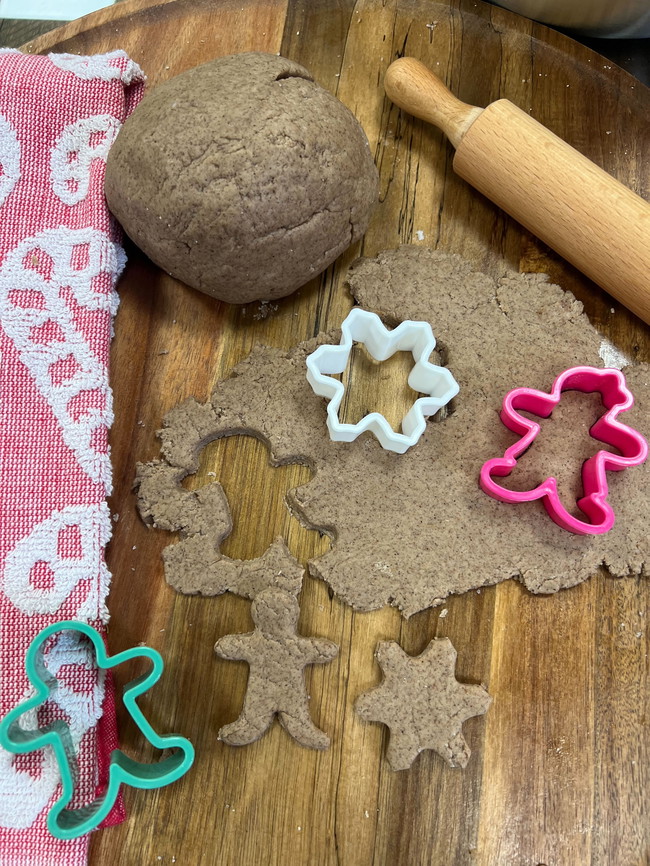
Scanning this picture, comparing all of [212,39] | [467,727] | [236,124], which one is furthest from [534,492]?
[212,39]

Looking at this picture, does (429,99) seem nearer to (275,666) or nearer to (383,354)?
(383,354)

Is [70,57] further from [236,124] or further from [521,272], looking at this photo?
[521,272]

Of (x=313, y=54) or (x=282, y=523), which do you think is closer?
(x=282, y=523)

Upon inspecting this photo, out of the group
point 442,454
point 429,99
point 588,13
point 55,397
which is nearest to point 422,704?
point 442,454

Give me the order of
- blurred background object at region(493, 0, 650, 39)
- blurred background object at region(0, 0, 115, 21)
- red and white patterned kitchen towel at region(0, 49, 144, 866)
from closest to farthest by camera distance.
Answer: red and white patterned kitchen towel at region(0, 49, 144, 866) → blurred background object at region(493, 0, 650, 39) → blurred background object at region(0, 0, 115, 21)

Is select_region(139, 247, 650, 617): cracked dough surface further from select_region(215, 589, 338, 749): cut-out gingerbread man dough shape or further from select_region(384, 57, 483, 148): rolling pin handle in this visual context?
select_region(384, 57, 483, 148): rolling pin handle

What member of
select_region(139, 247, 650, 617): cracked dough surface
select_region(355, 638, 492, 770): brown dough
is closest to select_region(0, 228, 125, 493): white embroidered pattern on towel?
select_region(139, 247, 650, 617): cracked dough surface
